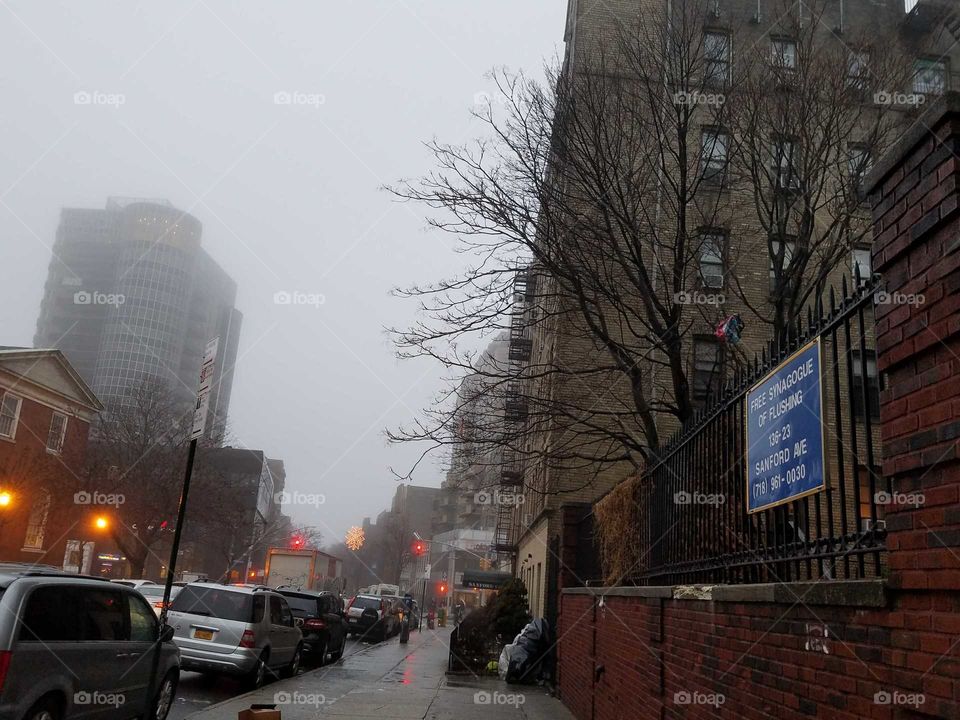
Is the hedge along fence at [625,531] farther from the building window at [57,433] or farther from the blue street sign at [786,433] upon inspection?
the building window at [57,433]

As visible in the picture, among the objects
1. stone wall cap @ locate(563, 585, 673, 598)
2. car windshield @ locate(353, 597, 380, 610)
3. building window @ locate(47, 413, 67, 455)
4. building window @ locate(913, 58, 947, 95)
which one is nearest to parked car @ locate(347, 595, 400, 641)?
car windshield @ locate(353, 597, 380, 610)

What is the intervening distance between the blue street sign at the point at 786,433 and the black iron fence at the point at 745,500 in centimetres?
6

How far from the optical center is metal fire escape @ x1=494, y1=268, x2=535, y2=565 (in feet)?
44.4

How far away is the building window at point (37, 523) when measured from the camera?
114 feet

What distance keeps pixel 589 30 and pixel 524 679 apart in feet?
55.9

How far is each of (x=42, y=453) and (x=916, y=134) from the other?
3737 centimetres

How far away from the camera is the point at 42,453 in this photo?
3441cm

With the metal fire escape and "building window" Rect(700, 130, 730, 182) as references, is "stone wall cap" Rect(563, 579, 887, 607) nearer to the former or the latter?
the metal fire escape

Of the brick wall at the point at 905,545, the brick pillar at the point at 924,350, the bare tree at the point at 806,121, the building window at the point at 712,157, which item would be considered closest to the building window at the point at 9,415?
the building window at the point at 712,157

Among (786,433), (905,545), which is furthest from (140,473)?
(905,545)

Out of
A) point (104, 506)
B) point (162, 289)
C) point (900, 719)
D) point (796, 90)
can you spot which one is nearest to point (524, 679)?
point (796, 90)

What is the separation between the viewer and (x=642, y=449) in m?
10.9

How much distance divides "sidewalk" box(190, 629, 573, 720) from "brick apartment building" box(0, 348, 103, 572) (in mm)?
19168

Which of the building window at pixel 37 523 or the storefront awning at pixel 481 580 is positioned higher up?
the building window at pixel 37 523
